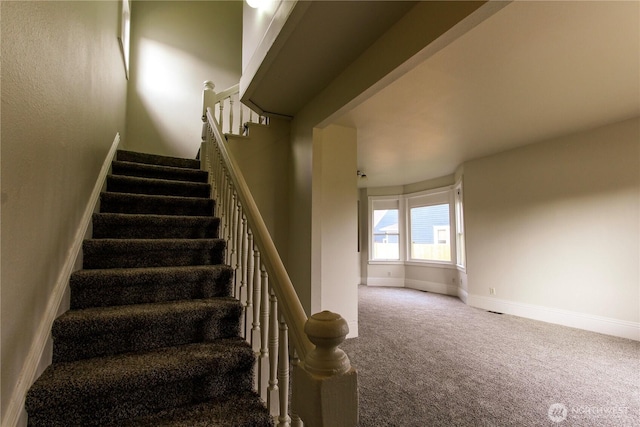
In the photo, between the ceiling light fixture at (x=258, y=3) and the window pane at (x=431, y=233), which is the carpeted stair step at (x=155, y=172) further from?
the window pane at (x=431, y=233)

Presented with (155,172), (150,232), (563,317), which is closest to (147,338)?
(150,232)

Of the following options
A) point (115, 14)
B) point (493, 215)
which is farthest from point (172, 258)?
point (493, 215)

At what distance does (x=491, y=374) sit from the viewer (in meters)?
2.36

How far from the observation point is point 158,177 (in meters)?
2.88

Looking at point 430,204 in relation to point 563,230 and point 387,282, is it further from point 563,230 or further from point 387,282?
point 563,230

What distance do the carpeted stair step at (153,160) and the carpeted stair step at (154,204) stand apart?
2.92 ft

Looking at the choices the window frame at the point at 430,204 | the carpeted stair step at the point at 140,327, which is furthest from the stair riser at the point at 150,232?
the window frame at the point at 430,204

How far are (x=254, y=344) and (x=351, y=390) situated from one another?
0.85m

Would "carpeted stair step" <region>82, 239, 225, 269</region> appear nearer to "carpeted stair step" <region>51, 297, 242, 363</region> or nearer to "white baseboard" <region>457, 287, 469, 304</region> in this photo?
"carpeted stair step" <region>51, 297, 242, 363</region>

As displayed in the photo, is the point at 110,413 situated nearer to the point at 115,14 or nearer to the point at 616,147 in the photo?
the point at 115,14

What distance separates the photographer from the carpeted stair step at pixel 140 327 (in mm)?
1321

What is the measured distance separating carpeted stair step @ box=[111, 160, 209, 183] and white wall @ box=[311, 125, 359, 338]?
1.22m

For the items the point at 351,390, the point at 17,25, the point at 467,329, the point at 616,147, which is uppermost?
the point at 616,147

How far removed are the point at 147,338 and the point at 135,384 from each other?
291mm
